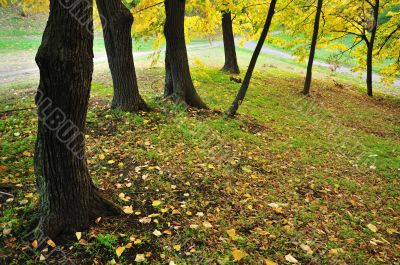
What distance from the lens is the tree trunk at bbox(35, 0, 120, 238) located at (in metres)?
3.01

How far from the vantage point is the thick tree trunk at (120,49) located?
734 cm

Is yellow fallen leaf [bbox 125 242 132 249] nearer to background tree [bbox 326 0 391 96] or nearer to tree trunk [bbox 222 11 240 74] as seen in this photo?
tree trunk [bbox 222 11 240 74]

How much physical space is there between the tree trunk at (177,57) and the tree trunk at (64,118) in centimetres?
538

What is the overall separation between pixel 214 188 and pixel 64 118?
10.0ft

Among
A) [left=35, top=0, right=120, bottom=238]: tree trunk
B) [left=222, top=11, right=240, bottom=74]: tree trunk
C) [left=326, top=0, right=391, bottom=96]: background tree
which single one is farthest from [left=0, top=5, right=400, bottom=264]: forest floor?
[left=326, top=0, right=391, bottom=96]: background tree

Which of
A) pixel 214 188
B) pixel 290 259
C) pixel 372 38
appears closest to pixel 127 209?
pixel 214 188

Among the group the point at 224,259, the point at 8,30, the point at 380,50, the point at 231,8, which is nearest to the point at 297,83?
the point at 380,50

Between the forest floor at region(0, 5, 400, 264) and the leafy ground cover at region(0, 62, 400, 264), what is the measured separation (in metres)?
0.02

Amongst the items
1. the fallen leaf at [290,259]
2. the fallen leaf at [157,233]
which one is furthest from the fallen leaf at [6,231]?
the fallen leaf at [290,259]

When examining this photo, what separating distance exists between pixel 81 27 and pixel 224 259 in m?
3.19

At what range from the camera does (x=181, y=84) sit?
897 cm

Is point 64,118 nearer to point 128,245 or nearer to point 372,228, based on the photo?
point 128,245

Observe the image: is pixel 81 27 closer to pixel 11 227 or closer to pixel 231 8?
pixel 11 227

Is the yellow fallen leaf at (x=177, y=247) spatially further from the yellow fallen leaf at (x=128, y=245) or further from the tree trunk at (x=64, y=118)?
the tree trunk at (x=64, y=118)
